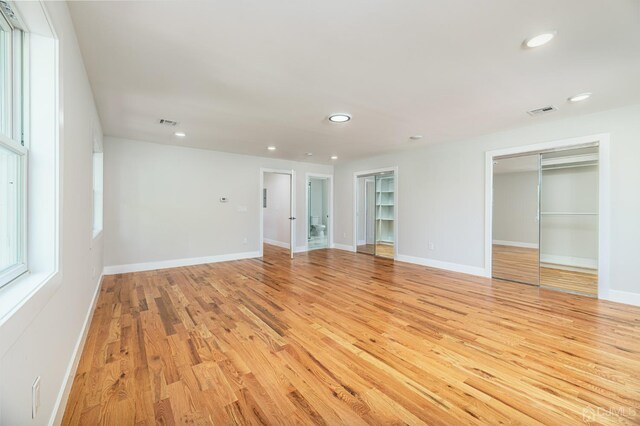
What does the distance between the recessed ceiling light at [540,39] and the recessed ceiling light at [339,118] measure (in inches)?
75.1

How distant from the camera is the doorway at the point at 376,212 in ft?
21.6

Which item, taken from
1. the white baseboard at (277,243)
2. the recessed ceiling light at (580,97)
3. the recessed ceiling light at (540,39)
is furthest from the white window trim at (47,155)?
the white baseboard at (277,243)

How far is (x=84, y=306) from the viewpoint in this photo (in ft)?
8.04

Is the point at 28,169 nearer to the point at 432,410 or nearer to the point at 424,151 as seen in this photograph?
the point at 432,410

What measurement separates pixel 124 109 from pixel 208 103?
44.6 inches

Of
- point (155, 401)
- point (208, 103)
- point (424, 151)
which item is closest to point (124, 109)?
point (208, 103)

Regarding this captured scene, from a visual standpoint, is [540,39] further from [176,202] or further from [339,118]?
[176,202]

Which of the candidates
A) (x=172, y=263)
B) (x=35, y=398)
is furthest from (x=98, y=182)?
(x=35, y=398)

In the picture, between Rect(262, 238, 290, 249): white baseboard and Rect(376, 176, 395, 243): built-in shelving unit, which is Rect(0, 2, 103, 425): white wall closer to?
Rect(262, 238, 290, 249): white baseboard

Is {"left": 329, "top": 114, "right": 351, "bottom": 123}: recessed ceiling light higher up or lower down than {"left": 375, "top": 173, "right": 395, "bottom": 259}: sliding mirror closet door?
higher up

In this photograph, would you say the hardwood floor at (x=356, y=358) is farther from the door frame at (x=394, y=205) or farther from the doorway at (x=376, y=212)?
the doorway at (x=376, y=212)

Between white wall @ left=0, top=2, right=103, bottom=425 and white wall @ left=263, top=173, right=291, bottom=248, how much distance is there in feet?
17.6

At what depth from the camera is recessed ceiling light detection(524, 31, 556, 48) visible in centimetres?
184

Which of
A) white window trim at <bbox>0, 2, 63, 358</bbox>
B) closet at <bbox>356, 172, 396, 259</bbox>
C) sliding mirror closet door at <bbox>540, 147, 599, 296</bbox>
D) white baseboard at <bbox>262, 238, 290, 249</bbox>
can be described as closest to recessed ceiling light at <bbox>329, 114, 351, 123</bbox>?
white window trim at <bbox>0, 2, 63, 358</bbox>
